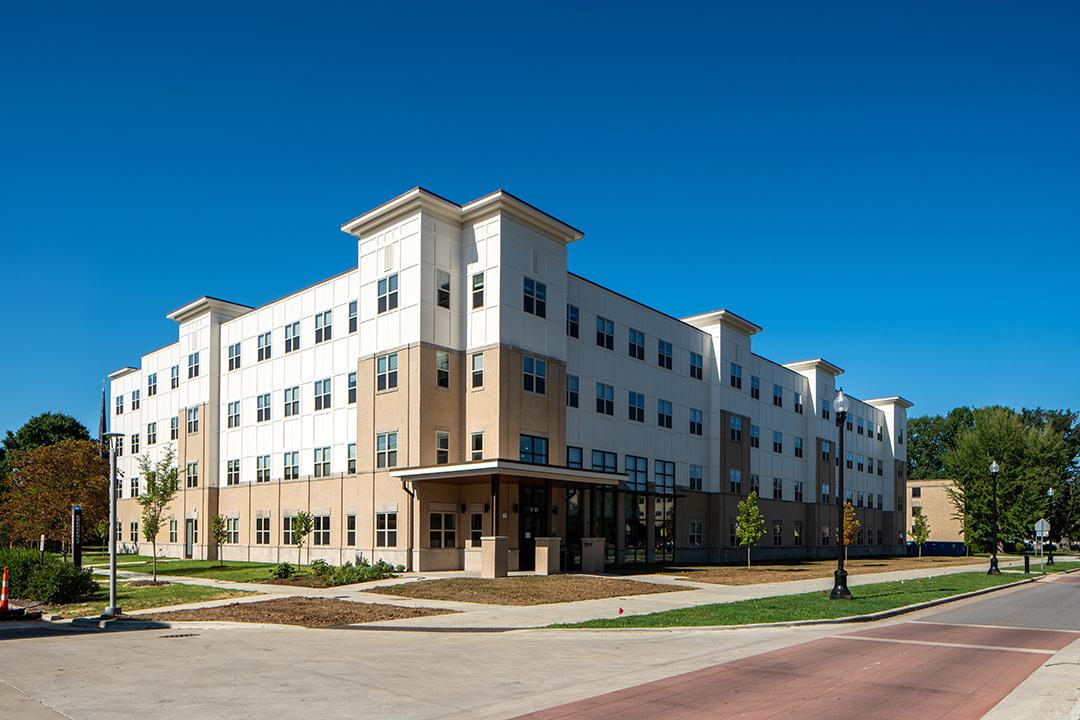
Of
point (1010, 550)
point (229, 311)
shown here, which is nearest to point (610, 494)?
→ point (229, 311)

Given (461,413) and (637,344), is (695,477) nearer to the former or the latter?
(637,344)

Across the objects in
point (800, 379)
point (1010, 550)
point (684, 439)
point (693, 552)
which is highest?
point (800, 379)

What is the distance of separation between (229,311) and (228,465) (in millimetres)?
10123

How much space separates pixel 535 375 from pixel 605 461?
8071mm

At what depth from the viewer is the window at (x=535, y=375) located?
38000mm

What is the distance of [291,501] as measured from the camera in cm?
4528

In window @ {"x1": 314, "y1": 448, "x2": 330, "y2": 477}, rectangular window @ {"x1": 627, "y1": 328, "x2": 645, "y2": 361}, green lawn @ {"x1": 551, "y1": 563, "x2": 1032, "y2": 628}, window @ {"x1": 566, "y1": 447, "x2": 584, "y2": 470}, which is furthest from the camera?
rectangular window @ {"x1": 627, "y1": 328, "x2": 645, "y2": 361}

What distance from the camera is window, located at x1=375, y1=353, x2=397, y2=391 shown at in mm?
38062

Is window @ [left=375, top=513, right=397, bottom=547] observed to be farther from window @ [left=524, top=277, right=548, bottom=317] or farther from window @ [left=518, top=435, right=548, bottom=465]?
window @ [left=524, top=277, right=548, bottom=317]

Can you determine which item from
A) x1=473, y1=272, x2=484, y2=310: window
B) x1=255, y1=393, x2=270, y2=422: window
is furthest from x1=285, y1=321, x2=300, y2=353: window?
x1=473, y1=272, x2=484, y2=310: window

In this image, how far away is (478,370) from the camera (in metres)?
37.5

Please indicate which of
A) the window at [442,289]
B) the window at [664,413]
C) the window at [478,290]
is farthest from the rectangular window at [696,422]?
the window at [442,289]

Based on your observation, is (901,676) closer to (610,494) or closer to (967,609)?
(967,609)

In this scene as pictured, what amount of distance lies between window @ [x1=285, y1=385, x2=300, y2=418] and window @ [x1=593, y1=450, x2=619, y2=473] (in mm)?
16741
